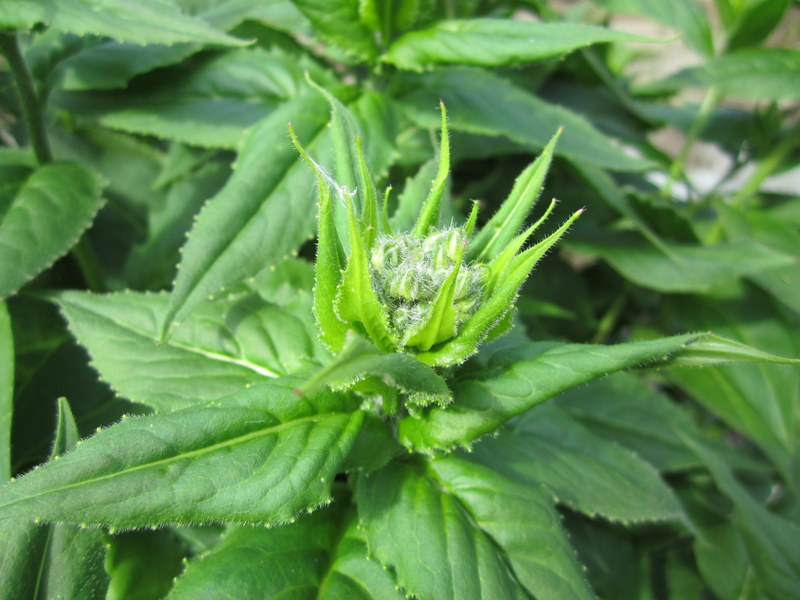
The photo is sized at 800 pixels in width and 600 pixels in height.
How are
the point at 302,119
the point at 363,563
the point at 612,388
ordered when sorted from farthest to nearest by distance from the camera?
the point at 612,388 < the point at 302,119 < the point at 363,563

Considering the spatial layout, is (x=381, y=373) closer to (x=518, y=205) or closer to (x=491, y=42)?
(x=518, y=205)

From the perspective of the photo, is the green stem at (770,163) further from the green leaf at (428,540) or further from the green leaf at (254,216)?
the green leaf at (428,540)

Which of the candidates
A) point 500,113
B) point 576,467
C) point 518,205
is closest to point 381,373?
point 518,205

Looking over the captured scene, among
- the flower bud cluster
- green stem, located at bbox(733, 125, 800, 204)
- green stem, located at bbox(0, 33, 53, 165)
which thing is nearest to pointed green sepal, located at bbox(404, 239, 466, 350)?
the flower bud cluster

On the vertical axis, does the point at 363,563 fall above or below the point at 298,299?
below

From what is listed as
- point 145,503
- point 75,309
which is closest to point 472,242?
point 145,503

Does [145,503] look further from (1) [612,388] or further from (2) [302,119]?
(1) [612,388]
